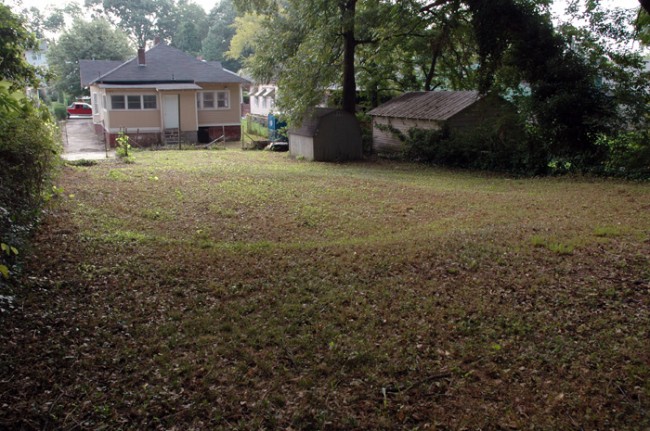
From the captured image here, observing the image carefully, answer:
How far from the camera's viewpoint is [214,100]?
31.6 m

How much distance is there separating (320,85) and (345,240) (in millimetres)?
15401

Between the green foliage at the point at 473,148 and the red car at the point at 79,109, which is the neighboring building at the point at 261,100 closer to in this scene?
the red car at the point at 79,109

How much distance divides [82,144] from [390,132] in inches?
664

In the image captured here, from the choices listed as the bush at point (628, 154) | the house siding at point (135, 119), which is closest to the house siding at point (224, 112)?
the house siding at point (135, 119)

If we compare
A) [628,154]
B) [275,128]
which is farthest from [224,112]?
[628,154]

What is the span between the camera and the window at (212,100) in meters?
31.2

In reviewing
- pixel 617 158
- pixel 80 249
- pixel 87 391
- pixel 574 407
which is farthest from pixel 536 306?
pixel 617 158

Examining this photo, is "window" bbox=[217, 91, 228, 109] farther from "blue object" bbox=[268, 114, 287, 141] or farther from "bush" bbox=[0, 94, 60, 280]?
"bush" bbox=[0, 94, 60, 280]

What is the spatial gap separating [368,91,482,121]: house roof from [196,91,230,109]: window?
36.5 feet

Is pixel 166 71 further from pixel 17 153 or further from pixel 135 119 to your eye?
pixel 17 153

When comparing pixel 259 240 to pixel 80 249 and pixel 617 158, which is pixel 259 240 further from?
pixel 617 158

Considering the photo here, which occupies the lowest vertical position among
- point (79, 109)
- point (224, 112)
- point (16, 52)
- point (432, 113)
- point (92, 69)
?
point (432, 113)

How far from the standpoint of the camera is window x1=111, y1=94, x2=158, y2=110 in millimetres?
28270

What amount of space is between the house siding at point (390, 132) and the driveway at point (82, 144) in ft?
39.4
